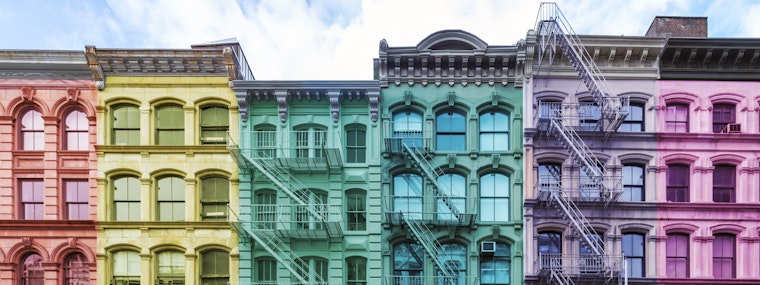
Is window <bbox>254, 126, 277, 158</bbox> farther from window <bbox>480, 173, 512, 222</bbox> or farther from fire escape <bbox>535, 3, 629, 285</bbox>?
fire escape <bbox>535, 3, 629, 285</bbox>

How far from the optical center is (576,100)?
20141 mm

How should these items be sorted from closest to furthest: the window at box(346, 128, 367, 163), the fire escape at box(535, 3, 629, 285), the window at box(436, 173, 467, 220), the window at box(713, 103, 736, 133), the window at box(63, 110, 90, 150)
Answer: the fire escape at box(535, 3, 629, 285) < the window at box(436, 173, 467, 220) < the window at box(713, 103, 736, 133) < the window at box(63, 110, 90, 150) < the window at box(346, 128, 367, 163)

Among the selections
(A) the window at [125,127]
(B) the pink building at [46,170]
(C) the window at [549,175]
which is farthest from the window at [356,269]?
(B) the pink building at [46,170]

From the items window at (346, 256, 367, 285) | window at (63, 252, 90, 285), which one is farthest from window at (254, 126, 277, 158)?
window at (63, 252, 90, 285)

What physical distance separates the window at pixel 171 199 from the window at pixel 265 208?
2891 mm

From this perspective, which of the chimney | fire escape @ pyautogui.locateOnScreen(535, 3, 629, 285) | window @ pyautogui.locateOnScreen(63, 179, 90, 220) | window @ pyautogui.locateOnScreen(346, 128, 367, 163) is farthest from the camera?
the chimney

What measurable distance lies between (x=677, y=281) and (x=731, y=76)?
26.3 ft

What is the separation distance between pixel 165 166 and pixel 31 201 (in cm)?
529

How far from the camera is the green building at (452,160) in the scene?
65.3 ft

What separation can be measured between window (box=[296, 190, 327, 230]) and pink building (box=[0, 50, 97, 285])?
781 centimetres

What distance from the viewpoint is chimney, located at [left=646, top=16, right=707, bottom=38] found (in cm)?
2194

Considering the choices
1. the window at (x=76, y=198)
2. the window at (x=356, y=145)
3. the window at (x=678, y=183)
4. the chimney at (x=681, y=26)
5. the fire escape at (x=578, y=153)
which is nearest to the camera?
the fire escape at (x=578, y=153)

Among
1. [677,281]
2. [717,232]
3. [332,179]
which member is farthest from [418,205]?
[717,232]

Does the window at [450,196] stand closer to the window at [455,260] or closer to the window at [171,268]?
the window at [455,260]
